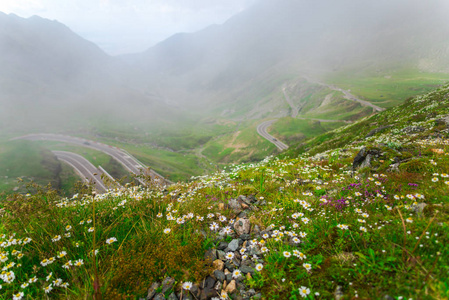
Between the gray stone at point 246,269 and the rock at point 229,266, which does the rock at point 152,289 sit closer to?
the rock at point 229,266

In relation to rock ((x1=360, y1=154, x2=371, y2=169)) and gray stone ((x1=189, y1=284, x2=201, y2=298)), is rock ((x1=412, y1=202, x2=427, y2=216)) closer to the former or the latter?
rock ((x1=360, y1=154, x2=371, y2=169))

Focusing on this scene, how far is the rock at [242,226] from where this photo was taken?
5762 mm

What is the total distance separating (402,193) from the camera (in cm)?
544

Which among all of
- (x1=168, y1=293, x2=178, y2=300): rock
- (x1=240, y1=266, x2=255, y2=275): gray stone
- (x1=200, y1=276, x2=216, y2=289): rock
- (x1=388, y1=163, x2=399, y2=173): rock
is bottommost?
(x1=240, y1=266, x2=255, y2=275): gray stone

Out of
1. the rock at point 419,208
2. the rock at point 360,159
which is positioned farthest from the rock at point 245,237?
the rock at point 360,159

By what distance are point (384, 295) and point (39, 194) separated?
8.51 metres

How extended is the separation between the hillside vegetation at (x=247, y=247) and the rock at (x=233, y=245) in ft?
0.10

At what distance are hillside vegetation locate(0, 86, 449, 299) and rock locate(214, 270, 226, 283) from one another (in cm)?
2

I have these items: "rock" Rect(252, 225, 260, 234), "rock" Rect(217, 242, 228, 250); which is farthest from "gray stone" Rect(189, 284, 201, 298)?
"rock" Rect(252, 225, 260, 234)

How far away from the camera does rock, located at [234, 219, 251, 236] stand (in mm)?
5762

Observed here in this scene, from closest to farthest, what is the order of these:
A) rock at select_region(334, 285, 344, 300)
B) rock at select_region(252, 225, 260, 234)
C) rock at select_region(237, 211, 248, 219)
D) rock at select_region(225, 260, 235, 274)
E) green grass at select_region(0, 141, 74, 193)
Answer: rock at select_region(334, 285, 344, 300) < rock at select_region(225, 260, 235, 274) < rock at select_region(252, 225, 260, 234) < rock at select_region(237, 211, 248, 219) < green grass at select_region(0, 141, 74, 193)

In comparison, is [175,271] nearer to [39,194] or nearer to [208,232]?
[208,232]

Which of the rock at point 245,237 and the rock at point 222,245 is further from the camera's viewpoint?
the rock at point 245,237

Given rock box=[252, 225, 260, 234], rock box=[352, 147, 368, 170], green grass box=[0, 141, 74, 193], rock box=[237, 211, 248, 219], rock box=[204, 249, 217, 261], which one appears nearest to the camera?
rock box=[204, 249, 217, 261]
